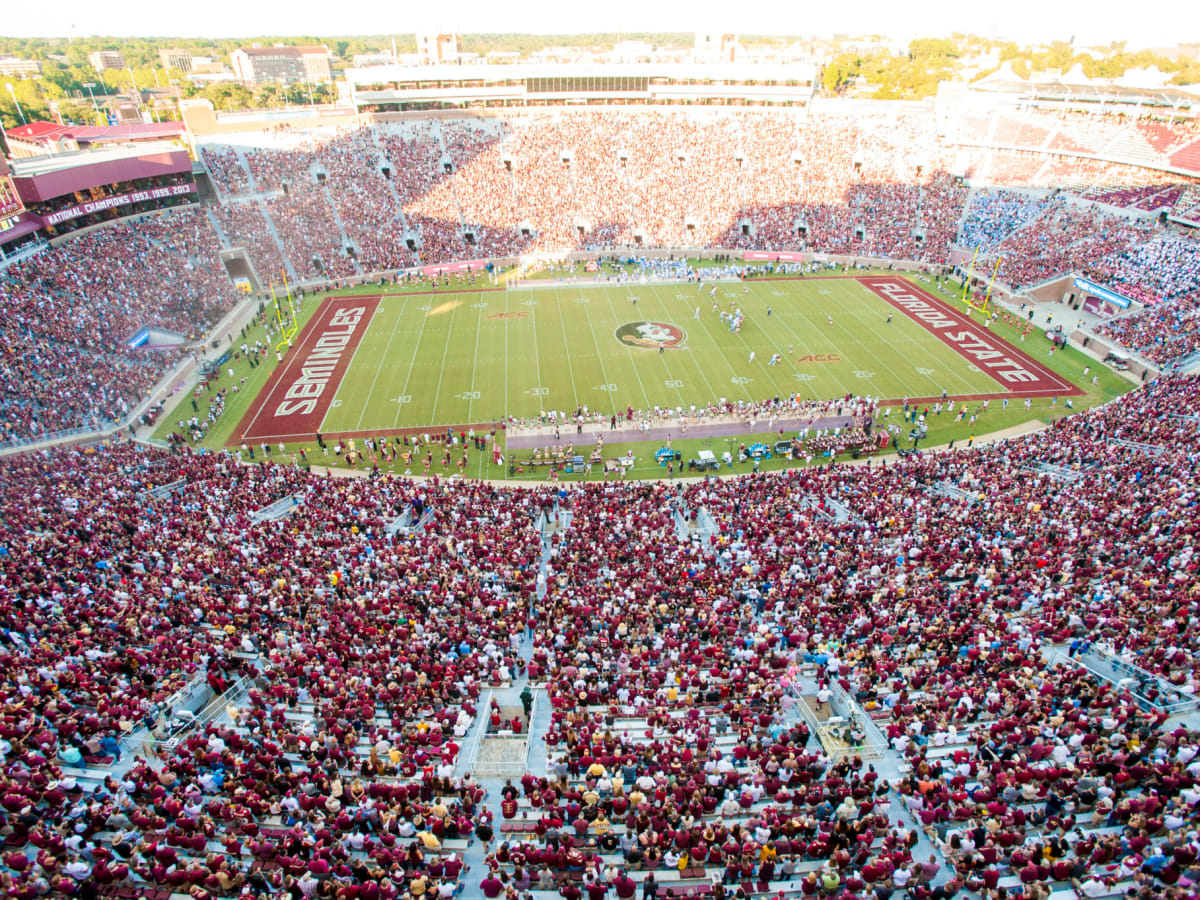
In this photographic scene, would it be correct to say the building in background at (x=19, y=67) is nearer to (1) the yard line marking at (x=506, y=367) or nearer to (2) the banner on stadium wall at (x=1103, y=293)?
(1) the yard line marking at (x=506, y=367)

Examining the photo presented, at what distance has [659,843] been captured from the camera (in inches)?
419

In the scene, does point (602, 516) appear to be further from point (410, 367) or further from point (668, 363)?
point (410, 367)

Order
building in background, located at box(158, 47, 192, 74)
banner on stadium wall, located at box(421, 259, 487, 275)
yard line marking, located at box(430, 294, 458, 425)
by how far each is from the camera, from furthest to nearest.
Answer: building in background, located at box(158, 47, 192, 74), banner on stadium wall, located at box(421, 259, 487, 275), yard line marking, located at box(430, 294, 458, 425)

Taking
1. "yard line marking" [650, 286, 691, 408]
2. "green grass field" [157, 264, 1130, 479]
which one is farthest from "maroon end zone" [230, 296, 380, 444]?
"yard line marking" [650, 286, 691, 408]

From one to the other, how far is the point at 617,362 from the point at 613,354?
1118 millimetres

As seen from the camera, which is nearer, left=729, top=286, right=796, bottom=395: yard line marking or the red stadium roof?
left=729, top=286, right=796, bottom=395: yard line marking

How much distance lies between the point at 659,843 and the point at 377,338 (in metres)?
37.4

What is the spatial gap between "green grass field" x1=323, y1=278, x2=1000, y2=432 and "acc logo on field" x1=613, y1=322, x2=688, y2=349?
1.69ft

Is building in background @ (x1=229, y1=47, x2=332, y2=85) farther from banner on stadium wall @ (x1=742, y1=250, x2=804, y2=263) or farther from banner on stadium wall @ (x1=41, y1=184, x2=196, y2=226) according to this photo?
banner on stadium wall @ (x1=742, y1=250, x2=804, y2=263)

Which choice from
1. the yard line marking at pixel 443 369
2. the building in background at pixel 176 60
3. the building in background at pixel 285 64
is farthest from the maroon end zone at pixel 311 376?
the building in background at pixel 176 60

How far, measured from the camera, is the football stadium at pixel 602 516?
35.5ft

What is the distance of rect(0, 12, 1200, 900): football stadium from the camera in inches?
426

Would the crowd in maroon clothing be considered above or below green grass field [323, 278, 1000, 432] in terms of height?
above

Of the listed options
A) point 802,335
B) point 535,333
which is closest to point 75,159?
point 535,333
